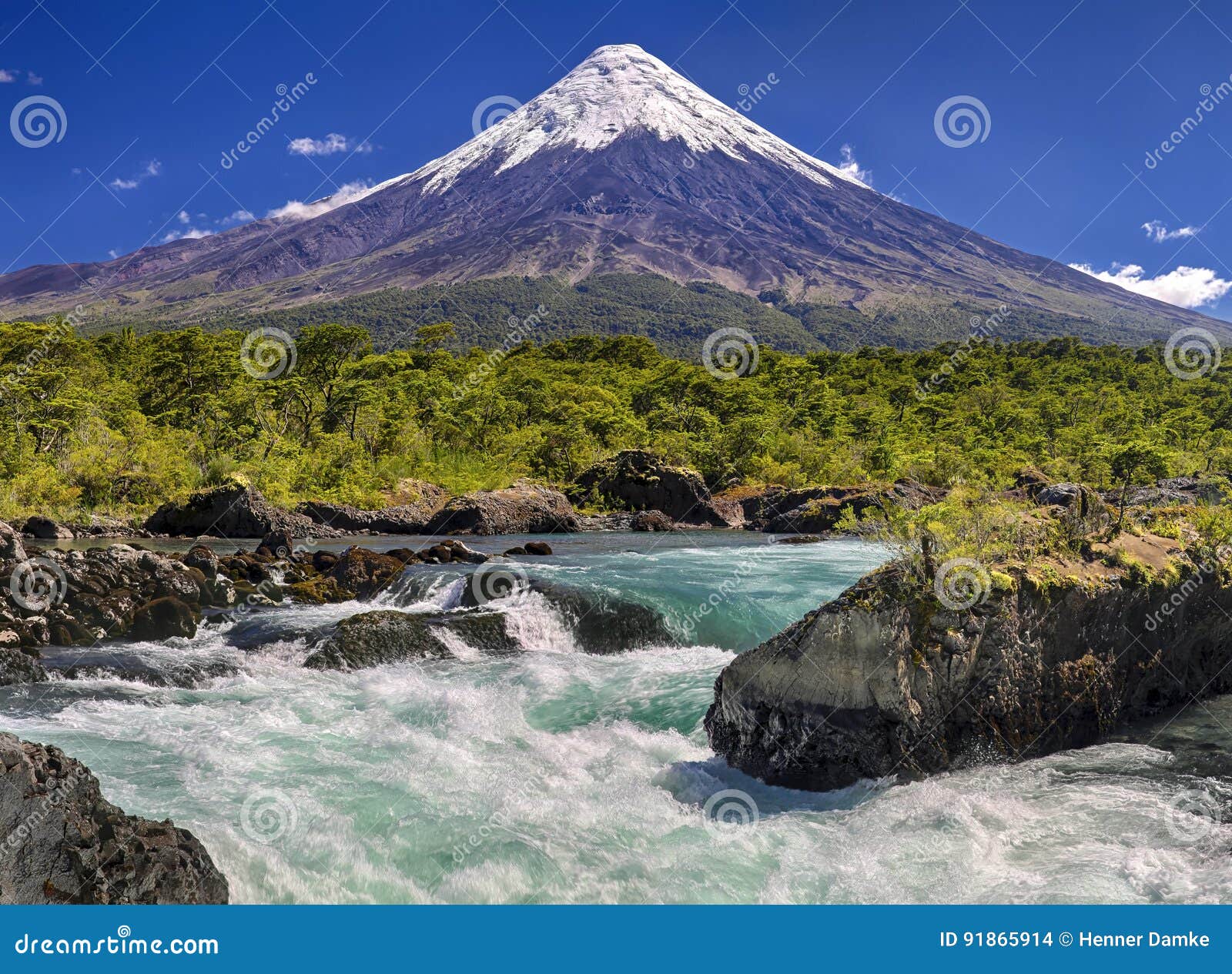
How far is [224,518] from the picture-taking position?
24984mm

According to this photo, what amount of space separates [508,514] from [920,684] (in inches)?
885

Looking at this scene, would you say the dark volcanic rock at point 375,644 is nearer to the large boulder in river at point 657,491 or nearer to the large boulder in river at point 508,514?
the large boulder in river at point 508,514

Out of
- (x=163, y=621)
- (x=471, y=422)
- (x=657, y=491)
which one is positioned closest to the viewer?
(x=163, y=621)

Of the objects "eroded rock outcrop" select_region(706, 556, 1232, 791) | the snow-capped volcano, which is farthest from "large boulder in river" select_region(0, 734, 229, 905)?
the snow-capped volcano

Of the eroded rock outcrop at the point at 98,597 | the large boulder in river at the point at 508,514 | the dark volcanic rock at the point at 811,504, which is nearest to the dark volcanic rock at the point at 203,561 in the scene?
the eroded rock outcrop at the point at 98,597

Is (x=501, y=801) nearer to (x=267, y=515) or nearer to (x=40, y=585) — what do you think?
(x=40, y=585)

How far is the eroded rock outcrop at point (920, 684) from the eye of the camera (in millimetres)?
6656

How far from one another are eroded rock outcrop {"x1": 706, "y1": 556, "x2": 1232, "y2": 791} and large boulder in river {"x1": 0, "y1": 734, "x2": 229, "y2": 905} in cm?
412

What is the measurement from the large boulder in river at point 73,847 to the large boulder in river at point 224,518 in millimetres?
21236

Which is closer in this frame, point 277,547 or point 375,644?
point 375,644

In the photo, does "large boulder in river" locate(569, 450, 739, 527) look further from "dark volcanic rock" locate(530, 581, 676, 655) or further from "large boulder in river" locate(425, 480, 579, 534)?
"dark volcanic rock" locate(530, 581, 676, 655)

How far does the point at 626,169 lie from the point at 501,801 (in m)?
202

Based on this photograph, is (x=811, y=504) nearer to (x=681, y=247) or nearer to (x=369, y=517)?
(x=369, y=517)

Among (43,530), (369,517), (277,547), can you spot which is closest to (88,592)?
(277,547)
